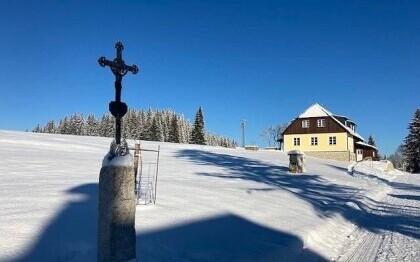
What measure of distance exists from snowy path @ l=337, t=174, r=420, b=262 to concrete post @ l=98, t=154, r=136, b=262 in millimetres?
4323

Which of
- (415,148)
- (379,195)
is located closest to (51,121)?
(415,148)

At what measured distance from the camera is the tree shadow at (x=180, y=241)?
580cm

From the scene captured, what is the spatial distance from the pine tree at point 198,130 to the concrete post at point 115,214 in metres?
70.5

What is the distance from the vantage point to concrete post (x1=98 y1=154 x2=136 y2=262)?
198 inches

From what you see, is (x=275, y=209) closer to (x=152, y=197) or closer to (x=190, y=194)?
(x=190, y=194)

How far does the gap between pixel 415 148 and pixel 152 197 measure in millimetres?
59926

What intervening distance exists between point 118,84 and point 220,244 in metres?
3.58

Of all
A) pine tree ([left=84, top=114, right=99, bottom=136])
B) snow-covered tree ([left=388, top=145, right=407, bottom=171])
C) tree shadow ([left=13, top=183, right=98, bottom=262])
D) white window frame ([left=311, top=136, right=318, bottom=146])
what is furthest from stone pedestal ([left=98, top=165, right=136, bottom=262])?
pine tree ([left=84, top=114, right=99, bottom=136])

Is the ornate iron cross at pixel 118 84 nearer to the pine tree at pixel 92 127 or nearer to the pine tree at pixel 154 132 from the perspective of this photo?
the pine tree at pixel 154 132

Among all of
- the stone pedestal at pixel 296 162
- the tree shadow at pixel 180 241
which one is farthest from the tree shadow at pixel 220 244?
the stone pedestal at pixel 296 162

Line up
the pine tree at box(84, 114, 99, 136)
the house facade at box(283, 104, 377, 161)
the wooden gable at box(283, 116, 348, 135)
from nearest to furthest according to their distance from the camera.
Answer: the house facade at box(283, 104, 377, 161)
the wooden gable at box(283, 116, 348, 135)
the pine tree at box(84, 114, 99, 136)

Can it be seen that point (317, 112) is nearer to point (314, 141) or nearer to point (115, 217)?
point (314, 141)

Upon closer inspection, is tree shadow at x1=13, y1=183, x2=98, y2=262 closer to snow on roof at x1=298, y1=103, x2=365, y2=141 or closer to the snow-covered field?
the snow-covered field

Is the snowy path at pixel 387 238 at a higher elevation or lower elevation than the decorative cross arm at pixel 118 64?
lower
